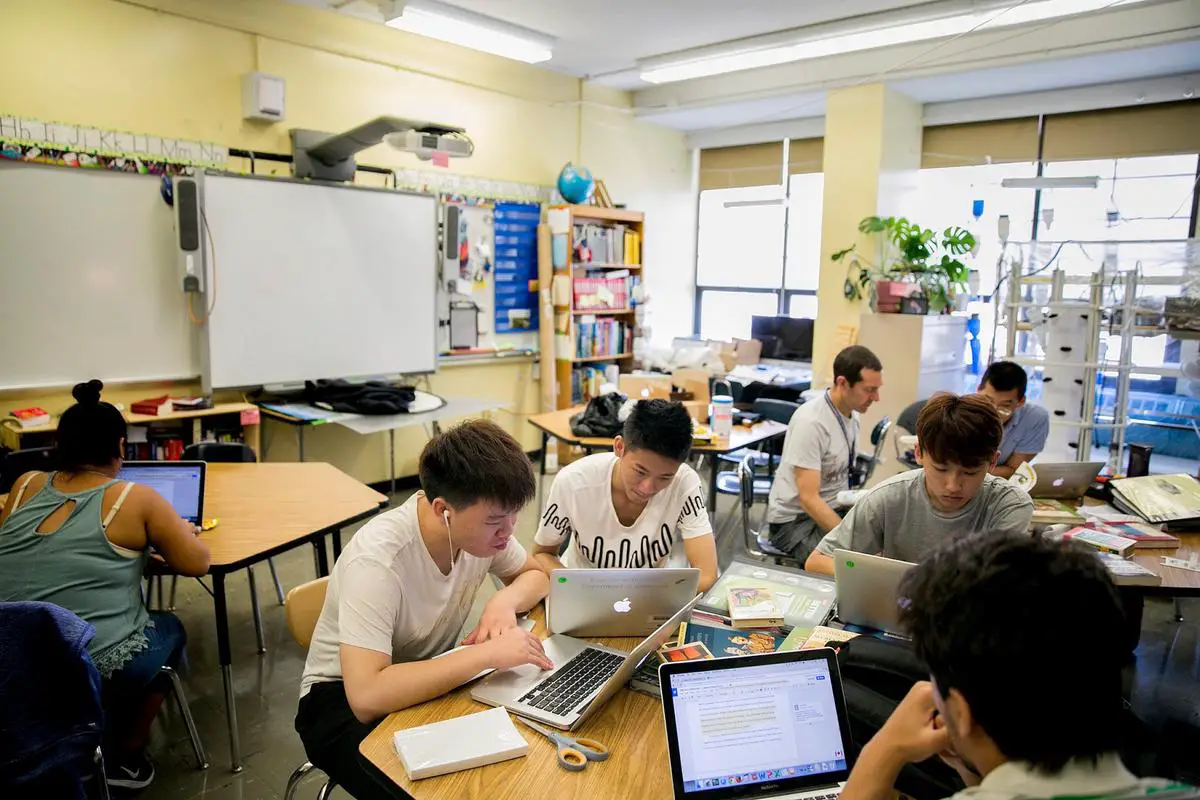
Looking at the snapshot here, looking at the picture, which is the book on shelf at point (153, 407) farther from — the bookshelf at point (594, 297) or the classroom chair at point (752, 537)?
the classroom chair at point (752, 537)

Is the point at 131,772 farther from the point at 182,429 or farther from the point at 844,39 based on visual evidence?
the point at 844,39

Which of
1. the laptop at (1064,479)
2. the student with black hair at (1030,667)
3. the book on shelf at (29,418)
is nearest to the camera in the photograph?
the student with black hair at (1030,667)

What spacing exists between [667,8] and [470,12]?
4.12 feet

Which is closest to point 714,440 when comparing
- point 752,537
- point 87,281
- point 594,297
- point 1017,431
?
point 752,537

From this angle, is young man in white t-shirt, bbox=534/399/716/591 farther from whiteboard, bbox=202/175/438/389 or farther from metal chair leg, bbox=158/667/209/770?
whiteboard, bbox=202/175/438/389

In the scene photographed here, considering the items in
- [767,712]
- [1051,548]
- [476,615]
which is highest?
[1051,548]

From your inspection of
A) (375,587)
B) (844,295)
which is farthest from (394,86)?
(375,587)

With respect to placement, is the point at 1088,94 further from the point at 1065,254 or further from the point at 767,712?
the point at 767,712

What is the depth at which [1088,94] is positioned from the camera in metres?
5.73

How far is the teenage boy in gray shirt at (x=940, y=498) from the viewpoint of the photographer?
2066 millimetres

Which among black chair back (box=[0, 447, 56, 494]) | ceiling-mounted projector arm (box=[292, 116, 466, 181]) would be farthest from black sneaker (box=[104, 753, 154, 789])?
ceiling-mounted projector arm (box=[292, 116, 466, 181])

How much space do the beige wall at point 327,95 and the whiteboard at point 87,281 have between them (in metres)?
0.17

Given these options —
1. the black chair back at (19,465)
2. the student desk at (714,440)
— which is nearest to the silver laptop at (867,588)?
the student desk at (714,440)

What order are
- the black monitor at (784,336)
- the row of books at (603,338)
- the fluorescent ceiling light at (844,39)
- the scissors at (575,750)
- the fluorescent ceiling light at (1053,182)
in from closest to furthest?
the scissors at (575,750) → the fluorescent ceiling light at (844,39) → the fluorescent ceiling light at (1053,182) → the row of books at (603,338) → the black monitor at (784,336)
